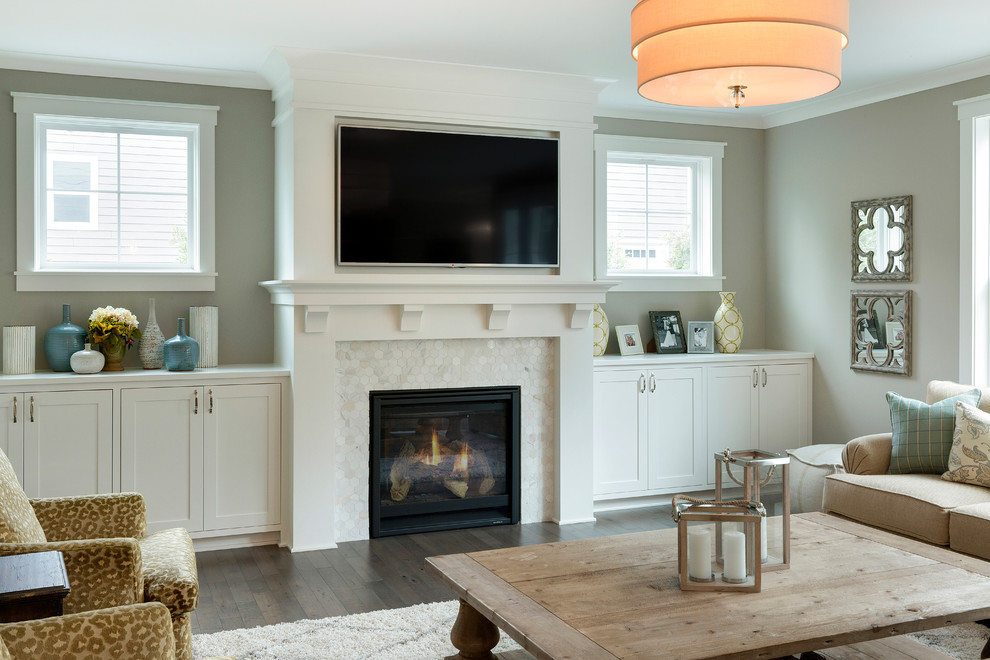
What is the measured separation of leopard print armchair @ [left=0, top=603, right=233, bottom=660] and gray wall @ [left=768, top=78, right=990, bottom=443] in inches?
167

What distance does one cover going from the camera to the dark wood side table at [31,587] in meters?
1.84

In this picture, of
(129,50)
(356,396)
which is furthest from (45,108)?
(356,396)

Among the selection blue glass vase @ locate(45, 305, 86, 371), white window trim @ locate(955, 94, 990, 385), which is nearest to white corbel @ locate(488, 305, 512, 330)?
blue glass vase @ locate(45, 305, 86, 371)

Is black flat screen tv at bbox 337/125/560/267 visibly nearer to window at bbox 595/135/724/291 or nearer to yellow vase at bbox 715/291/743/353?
window at bbox 595/135/724/291

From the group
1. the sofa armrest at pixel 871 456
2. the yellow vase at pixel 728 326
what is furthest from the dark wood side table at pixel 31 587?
the yellow vase at pixel 728 326

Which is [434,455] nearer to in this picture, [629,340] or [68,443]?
[629,340]

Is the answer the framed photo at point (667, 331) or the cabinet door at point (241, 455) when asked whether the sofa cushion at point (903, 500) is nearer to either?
the framed photo at point (667, 331)

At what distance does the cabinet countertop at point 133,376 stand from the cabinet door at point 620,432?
1.83m

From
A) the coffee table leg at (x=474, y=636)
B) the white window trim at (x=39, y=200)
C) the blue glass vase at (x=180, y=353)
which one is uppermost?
the white window trim at (x=39, y=200)

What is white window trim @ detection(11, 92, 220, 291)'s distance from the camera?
176 inches

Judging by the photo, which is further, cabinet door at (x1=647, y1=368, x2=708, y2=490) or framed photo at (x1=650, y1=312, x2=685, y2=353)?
framed photo at (x1=650, y1=312, x2=685, y2=353)

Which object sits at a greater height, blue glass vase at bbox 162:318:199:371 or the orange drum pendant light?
the orange drum pendant light

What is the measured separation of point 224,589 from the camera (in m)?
3.87

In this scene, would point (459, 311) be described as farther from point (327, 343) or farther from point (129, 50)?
point (129, 50)
